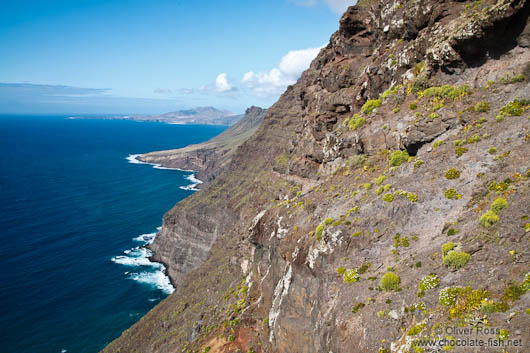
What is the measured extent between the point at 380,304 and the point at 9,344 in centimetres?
8057

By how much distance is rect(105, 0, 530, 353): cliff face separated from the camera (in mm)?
13719

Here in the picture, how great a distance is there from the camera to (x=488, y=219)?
15.1m

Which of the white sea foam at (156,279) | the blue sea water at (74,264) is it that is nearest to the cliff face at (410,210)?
the blue sea water at (74,264)

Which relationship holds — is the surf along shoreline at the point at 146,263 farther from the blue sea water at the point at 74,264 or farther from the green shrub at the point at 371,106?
the green shrub at the point at 371,106

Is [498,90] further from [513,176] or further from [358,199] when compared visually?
[358,199]

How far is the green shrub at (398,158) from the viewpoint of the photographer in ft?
78.4

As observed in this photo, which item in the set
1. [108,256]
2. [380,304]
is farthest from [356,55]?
[108,256]

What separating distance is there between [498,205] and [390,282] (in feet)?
22.3

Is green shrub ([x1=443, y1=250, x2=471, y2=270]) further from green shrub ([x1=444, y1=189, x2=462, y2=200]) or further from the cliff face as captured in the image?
green shrub ([x1=444, y1=189, x2=462, y2=200])

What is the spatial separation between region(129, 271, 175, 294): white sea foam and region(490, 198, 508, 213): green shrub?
87973mm

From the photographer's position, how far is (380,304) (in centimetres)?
1573

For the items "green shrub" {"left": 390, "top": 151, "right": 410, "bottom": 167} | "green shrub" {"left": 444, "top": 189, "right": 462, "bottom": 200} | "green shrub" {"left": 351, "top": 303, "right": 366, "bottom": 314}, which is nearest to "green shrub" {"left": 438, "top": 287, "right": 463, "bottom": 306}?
"green shrub" {"left": 351, "top": 303, "right": 366, "bottom": 314}

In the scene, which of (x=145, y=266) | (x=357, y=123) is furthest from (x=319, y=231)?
(x=145, y=266)

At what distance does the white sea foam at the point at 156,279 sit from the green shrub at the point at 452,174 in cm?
8536
